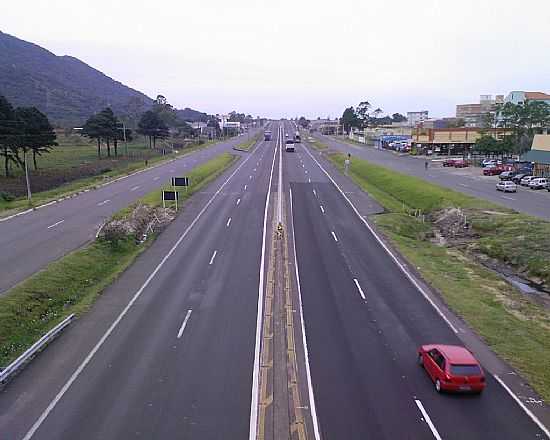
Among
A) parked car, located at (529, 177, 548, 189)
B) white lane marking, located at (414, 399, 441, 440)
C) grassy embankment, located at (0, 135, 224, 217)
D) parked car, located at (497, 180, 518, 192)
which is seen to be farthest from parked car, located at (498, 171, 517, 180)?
white lane marking, located at (414, 399, 441, 440)

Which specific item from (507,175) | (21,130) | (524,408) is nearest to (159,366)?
(524,408)

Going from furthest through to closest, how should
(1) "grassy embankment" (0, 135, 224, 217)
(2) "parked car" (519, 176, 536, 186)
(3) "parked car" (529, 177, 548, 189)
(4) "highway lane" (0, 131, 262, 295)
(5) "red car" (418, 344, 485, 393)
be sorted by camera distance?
1. (2) "parked car" (519, 176, 536, 186)
2. (3) "parked car" (529, 177, 548, 189)
3. (1) "grassy embankment" (0, 135, 224, 217)
4. (4) "highway lane" (0, 131, 262, 295)
5. (5) "red car" (418, 344, 485, 393)

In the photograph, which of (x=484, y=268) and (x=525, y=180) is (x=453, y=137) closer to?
(x=525, y=180)

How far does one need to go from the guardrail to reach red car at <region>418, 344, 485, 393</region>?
13155mm

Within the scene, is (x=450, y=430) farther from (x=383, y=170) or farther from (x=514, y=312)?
(x=383, y=170)

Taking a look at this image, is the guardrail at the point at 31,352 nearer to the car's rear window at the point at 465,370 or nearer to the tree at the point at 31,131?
the car's rear window at the point at 465,370

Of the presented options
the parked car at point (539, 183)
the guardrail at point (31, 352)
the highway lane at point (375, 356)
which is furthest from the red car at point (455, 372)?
the parked car at point (539, 183)

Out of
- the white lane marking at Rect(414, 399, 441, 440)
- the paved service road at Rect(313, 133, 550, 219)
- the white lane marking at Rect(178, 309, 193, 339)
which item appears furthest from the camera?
the paved service road at Rect(313, 133, 550, 219)

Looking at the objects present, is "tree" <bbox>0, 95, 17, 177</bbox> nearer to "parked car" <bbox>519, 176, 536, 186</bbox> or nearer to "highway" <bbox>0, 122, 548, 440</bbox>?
"highway" <bbox>0, 122, 548, 440</bbox>

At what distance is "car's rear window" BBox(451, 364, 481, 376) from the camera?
1491 cm

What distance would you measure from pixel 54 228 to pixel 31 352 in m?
20.2

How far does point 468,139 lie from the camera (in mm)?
101375

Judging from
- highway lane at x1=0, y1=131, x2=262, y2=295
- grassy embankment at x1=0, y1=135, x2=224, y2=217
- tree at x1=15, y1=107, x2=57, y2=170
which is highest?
tree at x1=15, y1=107, x2=57, y2=170

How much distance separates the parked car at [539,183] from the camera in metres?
57.0
